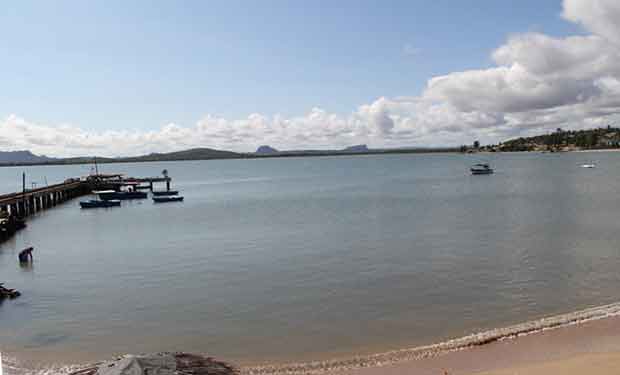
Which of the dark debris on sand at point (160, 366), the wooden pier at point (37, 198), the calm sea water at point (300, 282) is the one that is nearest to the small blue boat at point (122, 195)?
the wooden pier at point (37, 198)

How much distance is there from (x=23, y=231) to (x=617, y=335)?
153 feet

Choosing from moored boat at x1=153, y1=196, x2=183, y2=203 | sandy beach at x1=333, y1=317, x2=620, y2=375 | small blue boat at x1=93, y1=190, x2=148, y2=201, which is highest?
small blue boat at x1=93, y1=190, x2=148, y2=201

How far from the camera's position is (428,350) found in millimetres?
13531

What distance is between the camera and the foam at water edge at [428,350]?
1292cm

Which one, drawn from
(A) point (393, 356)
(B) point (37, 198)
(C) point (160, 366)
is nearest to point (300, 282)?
(A) point (393, 356)

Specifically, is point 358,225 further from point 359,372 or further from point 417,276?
point 359,372

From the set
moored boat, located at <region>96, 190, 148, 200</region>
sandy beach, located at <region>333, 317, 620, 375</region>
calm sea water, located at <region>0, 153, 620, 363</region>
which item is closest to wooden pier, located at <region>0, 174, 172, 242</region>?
calm sea water, located at <region>0, 153, 620, 363</region>

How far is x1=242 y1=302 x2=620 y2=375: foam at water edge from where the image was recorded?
509 inches

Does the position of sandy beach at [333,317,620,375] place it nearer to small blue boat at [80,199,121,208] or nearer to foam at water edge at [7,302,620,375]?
foam at water edge at [7,302,620,375]

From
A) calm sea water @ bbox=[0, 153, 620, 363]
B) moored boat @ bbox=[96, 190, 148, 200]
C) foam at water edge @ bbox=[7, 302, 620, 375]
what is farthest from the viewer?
moored boat @ bbox=[96, 190, 148, 200]

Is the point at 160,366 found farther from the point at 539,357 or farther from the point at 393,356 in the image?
the point at 539,357

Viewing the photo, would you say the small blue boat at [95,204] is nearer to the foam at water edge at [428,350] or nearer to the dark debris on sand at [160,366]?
the foam at water edge at [428,350]

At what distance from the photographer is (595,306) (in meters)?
16.7

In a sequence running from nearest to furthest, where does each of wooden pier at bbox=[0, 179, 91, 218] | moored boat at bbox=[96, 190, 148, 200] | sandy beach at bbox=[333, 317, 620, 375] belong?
sandy beach at bbox=[333, 317, 620, 375]
wooden pier at bbox=[0, 179, 91, 218]
moored boat at bbox=[96, 190, 148, 200]
